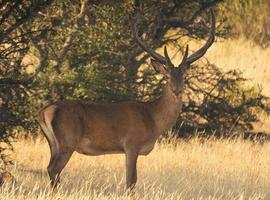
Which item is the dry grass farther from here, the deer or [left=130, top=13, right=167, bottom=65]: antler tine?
[left=130, top=13, right=167, bottom=65]: antler tine

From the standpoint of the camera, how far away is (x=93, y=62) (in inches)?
589

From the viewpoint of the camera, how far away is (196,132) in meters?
17.0

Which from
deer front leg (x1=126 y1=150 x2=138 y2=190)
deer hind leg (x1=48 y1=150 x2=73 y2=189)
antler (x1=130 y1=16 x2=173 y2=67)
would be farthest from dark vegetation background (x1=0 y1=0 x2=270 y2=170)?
deer front leg (x1=126 y1=150 x2=138 y2=190)

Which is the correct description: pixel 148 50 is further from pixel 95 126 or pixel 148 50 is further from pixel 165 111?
pixel 95 126

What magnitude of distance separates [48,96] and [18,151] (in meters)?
1.50

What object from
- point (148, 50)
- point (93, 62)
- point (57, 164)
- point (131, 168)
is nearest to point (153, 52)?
point (148, 50)

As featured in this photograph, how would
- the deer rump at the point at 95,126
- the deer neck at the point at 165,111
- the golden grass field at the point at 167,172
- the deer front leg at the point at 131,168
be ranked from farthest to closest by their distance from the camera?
1. the deer neck at the point at 165,111
2. the deer front leg at the point at 131,168
3. the deer rump at the point at 95,126
4. the golden grass field at the point at 167,172

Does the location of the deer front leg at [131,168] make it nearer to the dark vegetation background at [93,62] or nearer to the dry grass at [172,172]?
the dry grass at [172,172]

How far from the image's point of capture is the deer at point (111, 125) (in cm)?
1104

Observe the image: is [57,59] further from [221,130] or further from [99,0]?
[221,130]

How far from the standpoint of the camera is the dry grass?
1123 cm

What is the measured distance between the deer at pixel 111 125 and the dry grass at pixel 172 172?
1.25 ft

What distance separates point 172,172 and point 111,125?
1756mm

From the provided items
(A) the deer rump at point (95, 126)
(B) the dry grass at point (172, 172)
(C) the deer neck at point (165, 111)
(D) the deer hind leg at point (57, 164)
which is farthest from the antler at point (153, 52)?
(D) the deer hind leg at point (57, 164)
